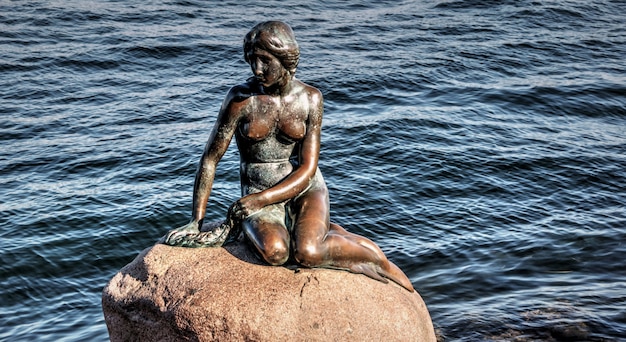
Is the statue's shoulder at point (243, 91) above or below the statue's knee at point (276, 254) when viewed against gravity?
above

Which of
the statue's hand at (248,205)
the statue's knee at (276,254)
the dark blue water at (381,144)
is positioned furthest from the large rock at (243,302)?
the dark blue water at (381,144)

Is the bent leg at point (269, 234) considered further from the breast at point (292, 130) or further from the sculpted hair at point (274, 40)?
the sculpted hair at point (274, 40)

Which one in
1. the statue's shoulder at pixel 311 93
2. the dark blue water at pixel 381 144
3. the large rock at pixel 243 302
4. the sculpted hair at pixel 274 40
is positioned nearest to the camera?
the large rock at pixel 243 302

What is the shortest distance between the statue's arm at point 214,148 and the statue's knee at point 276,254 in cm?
73

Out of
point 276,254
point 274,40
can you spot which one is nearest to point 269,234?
point 276,254

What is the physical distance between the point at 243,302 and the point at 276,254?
454mm

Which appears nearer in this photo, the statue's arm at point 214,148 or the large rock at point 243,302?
the large rock at point 243,302

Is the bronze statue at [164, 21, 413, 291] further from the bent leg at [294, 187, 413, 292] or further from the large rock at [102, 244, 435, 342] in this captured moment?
the large rock at [102, 244, 435, 342]

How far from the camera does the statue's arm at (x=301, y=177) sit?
6.78m

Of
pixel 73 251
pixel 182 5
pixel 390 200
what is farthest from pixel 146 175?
pixel 182 5

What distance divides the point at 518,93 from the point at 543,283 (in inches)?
283

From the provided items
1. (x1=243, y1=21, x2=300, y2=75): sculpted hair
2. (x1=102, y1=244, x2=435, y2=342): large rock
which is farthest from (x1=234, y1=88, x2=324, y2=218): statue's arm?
(x1=243, y1=21, x2=300, y2=75): sculpted hair

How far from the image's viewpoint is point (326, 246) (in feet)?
21.8

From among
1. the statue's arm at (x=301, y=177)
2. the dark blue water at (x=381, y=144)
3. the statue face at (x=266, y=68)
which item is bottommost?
the dark blue water at (x=381, y=144)
